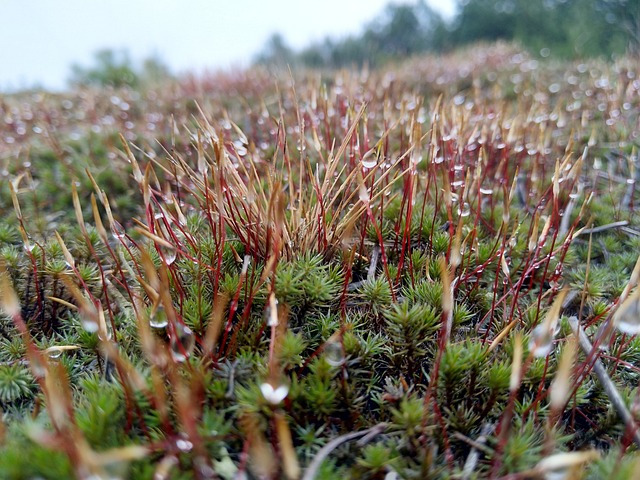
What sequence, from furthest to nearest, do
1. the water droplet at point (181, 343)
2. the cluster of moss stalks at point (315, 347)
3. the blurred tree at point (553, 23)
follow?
the blurred tree at point (553, 23) → the water droplet at point (181, 343) → the cluster of moss stalks at point (315, 347)

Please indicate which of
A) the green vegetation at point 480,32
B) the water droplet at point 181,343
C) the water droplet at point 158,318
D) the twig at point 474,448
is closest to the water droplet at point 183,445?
the water droplet at point 181,343

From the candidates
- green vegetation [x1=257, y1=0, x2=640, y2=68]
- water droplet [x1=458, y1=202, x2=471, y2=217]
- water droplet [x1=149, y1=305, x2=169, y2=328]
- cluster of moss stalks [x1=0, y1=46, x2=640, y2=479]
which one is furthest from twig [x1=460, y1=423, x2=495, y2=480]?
green vegetation [x1=257, y1=0, x2=640, y2=68]

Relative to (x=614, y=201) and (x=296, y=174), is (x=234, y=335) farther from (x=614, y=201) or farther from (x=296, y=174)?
(x=614, y=201)

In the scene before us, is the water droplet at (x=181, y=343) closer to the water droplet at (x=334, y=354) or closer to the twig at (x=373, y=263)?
the water droplet at (x=334, y=354)

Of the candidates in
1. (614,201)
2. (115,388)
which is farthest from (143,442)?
(614,201)

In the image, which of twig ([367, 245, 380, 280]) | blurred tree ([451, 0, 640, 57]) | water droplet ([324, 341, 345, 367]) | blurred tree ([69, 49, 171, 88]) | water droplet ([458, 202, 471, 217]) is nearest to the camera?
water droplet ([324, 341, 345, 367])

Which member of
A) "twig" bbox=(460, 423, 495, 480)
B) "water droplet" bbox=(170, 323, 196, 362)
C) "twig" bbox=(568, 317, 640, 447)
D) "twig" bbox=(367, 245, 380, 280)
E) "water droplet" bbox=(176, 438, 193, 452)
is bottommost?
"twig" bbox=(460, 423, 495, 480)

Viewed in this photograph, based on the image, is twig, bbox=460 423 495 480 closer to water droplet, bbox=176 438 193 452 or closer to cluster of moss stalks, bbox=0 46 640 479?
cluster of moss stalks, bbox=0 46 640 479
